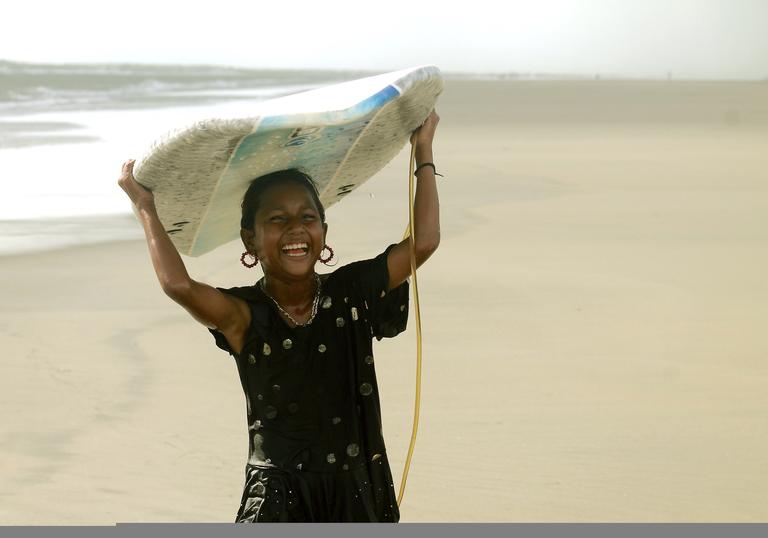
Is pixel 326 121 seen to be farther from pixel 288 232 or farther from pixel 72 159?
pixel 72 159

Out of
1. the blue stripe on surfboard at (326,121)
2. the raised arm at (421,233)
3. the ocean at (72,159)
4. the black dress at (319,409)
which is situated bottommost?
the ocean at (72,159)

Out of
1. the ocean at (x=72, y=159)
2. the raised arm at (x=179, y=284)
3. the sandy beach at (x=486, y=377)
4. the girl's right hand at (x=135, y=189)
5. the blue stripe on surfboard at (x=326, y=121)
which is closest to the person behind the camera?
the blue stripe on surfboard at (x=326, y=121)

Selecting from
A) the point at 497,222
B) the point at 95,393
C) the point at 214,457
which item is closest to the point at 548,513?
the point at 214,457

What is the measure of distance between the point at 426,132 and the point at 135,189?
0.69 meters

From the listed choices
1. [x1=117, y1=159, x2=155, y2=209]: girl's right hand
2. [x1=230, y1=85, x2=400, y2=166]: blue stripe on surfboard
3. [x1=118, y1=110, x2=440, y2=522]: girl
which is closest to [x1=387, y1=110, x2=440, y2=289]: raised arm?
[x1=118, y1=110, x2=440, y2=522]: girl

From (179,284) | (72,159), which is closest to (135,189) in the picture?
(179,284)

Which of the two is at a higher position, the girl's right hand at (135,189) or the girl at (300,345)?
the girl's right hand at (135,189)

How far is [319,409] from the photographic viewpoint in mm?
2887

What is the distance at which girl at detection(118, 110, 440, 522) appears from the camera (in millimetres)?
2834

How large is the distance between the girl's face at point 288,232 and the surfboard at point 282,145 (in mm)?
82

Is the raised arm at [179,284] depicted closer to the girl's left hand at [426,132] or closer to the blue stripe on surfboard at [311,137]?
the blue stripe on surfboard at [311,137]

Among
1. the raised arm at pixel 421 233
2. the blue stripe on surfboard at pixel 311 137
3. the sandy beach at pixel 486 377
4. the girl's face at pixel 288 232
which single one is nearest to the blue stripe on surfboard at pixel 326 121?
the blue stripe on surfboard at pixel 311 137

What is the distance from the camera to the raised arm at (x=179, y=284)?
279 centimetres

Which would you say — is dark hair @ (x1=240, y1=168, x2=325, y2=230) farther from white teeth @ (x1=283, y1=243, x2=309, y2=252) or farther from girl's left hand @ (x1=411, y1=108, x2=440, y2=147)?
girl's left hand @ (x1=411, y1=108, x2=440, y2=147)
